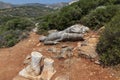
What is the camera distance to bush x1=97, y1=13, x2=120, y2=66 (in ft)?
30.5

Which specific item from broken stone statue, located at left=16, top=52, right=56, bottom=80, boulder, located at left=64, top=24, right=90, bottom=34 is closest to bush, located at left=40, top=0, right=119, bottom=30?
boulder, located at left=64, top=24, right=90, bottom=34

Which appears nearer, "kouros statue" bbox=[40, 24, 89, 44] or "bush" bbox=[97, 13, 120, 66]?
"bush" bbox=[97, 13, 120, 66]

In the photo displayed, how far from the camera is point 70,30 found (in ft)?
39.8

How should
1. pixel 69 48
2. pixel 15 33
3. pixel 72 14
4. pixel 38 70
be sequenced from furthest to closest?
pixel 15 33 → pixel 72 14 → pixel 69 48 → pixel 38 70

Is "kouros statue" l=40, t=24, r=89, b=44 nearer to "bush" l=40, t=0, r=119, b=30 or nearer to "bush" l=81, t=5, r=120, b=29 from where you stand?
"bush" l=81, t=5, r=120, b=29

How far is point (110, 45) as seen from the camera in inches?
379

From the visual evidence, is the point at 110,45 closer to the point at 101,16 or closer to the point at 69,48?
the point at 69,48

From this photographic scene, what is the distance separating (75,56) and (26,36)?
4405mm

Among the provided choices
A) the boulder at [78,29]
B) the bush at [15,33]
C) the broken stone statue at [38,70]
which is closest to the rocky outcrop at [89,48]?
the boulder at [78,29]

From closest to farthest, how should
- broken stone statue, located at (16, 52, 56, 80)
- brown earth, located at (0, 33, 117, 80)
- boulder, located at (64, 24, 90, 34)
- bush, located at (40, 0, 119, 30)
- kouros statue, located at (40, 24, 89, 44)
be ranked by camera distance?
1. brown earth, located at (0, 33, 117, 80)
2. broken stone statue, located at (16, 52, 56, 80)
3. kouros statue, located at (40, 24, 89, 44)
4. boulder, located at (64, 24, 90, 34)
5. bush, located at (40, 0, 119, 30)

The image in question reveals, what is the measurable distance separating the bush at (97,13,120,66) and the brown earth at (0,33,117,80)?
32 centimetres

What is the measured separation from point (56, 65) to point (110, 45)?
191cm

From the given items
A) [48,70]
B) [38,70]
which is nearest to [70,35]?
[48,70]

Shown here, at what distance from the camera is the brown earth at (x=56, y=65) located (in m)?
9.19
